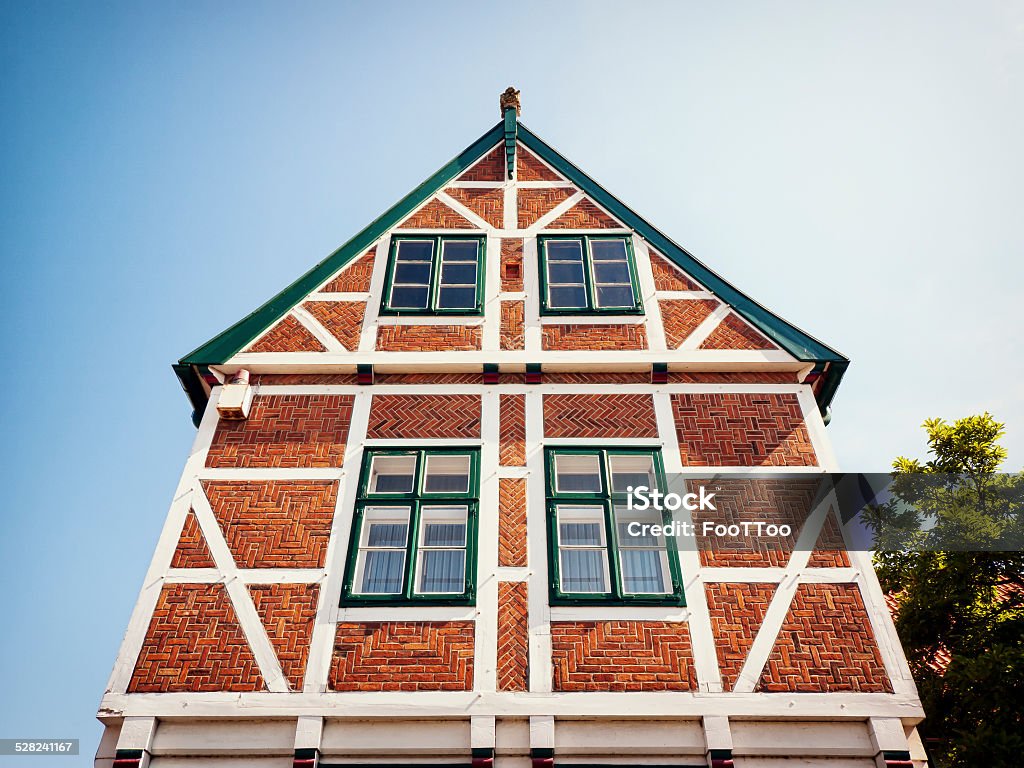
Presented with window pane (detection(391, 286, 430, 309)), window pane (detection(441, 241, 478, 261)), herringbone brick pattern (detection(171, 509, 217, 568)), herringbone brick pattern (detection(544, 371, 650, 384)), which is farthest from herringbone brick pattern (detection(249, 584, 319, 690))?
window pane (detection(441, 241, 478, 261))

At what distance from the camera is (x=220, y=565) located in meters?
8.02

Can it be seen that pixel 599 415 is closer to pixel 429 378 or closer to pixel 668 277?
pixel 429 378

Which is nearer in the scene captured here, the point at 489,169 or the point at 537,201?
the point at 537,201

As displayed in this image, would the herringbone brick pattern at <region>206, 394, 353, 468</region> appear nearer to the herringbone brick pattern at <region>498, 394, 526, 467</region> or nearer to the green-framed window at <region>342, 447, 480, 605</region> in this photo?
the green-framed window at <region>342, 447, 480, 605</region>

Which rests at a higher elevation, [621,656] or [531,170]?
[531,170]

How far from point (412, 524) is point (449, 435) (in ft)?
4.10

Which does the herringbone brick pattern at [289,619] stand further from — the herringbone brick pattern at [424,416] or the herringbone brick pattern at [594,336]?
the herringbone brick pattern at [594,336]

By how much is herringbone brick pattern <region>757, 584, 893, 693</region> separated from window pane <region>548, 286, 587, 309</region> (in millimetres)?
4682

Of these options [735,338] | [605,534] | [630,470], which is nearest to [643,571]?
[605,534]

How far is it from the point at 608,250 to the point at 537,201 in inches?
58.9

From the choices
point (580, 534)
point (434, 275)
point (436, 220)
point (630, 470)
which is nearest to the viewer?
point (580, 534)

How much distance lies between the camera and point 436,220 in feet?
38.1

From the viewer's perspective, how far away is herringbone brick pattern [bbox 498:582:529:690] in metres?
7.23

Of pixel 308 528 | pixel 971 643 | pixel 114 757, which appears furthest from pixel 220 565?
pixel 971 643
